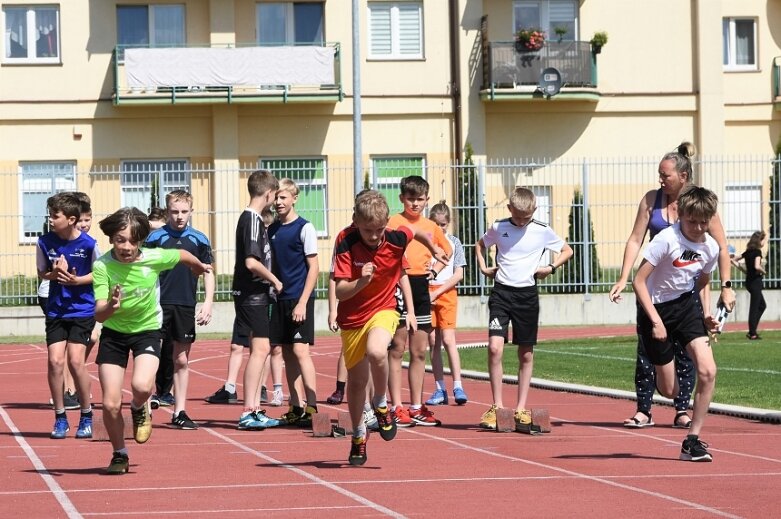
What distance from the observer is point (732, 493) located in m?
8.64

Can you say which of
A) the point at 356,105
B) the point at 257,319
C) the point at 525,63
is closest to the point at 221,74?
the point at 525,63

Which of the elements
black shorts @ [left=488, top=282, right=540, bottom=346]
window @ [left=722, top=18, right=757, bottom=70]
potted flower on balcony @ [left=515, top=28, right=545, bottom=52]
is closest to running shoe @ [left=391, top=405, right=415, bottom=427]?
black shorts @ [left=488, top=282, right=540, bottom=346]

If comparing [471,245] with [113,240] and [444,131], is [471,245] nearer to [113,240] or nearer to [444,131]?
[444,131]

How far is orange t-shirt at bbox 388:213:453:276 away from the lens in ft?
43.1

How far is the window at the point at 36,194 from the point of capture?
27.3 metres

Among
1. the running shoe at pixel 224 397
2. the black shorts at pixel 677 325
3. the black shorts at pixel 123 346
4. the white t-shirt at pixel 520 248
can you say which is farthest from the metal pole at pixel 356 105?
the black shorts at pixel 123 346

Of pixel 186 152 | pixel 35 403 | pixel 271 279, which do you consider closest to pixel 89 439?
pixel 271 279

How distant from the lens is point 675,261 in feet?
34.7

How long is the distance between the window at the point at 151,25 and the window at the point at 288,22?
209cm

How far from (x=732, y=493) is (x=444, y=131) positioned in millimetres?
30265

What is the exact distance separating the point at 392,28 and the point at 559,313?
11497 mm

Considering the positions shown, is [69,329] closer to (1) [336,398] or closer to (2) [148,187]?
(1) [336,398]

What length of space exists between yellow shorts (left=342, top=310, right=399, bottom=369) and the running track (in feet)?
2.39

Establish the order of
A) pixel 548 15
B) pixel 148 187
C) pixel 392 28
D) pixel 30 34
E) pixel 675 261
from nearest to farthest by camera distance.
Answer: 1. pixel 675 261
2. pixel 148 187
3. pixel 30 34
4. pixel 392 28
5. pixel 548 15
